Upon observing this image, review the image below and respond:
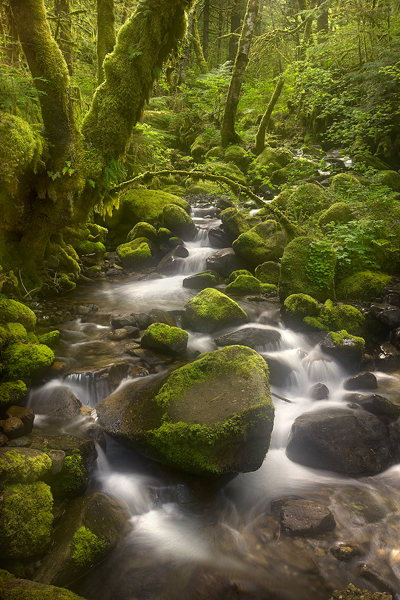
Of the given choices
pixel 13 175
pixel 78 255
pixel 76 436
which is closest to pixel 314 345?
pixel 76 436

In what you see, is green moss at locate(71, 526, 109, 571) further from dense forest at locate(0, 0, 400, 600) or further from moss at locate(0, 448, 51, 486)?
moss at locate(0, 448, 51, 486)

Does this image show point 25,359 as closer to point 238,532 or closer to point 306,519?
point 238,532

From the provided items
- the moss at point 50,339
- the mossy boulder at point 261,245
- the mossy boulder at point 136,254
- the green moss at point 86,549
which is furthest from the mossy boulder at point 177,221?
the green moss at point 86,549

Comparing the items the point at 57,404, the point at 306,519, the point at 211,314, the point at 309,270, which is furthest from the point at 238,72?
the point at 306,519

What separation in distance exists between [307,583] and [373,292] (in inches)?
258

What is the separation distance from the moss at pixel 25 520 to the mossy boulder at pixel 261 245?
792 cm

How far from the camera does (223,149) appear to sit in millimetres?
16422

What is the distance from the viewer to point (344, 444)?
14.6 feet

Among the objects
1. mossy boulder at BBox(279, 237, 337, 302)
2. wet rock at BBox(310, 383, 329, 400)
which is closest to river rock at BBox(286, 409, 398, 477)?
wet rock at BBox(310, 383, 329, 400)

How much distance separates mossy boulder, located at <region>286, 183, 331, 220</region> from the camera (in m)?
10.2

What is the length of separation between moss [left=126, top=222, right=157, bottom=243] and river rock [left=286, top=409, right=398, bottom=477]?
8506mm

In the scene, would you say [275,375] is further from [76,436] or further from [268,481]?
[76,436]

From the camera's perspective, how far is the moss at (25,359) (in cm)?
464

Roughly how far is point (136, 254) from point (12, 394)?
719cm
